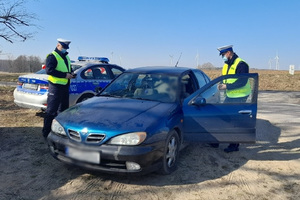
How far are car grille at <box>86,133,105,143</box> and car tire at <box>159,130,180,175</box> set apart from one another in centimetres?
88

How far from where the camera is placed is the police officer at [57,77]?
5.16 metres

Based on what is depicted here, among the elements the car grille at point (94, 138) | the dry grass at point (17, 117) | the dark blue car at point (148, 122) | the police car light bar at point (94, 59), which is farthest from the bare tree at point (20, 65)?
the car grille at point (94, 138)

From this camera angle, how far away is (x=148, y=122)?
3.59 meters

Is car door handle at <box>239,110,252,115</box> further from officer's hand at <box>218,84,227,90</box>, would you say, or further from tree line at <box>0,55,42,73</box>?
tree line at <box>0,55,42,73</box>

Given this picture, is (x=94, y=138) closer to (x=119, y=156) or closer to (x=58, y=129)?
(x=119, y=156)

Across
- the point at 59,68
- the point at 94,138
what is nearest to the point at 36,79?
the point at 59,68

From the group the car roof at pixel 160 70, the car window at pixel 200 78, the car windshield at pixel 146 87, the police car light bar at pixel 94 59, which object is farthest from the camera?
the police car light bar at pixel 94 59

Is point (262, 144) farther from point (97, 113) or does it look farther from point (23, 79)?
point (23, 79)

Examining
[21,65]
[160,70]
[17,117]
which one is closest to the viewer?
[160,70]

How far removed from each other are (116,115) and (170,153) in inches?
37.1

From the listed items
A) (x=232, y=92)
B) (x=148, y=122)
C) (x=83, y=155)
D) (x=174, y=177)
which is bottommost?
(x=174, y=177)

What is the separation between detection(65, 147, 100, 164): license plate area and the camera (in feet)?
11.2

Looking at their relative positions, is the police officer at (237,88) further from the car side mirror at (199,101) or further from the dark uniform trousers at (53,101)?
the dark uniform trousers at (53,101)

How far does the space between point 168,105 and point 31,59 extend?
7347 cm
